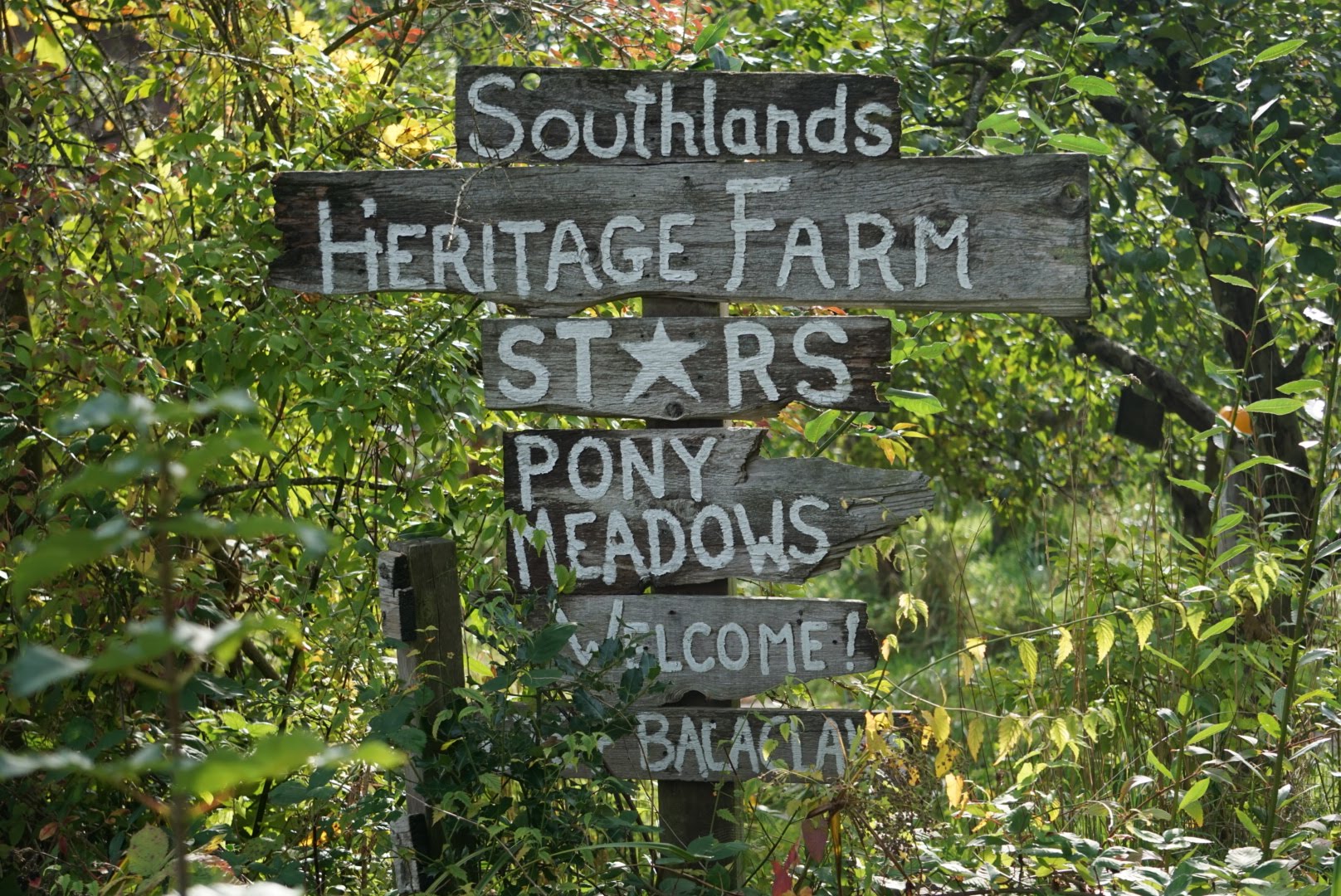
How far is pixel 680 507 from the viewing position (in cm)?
253

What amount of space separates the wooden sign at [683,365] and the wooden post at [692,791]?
0.21 feet

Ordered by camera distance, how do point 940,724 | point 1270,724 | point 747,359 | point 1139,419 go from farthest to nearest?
point 1139,419 → point 747,359 → point 1270,724 → point 940,724

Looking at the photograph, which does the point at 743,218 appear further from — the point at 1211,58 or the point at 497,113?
the point at 1211,58

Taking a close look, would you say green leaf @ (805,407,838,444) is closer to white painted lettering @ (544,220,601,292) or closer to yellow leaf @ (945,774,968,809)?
white painted lettering @ (544,220,601,292)

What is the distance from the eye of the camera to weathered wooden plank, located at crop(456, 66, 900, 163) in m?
2.46

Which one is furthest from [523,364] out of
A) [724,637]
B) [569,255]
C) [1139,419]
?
[1139,419]

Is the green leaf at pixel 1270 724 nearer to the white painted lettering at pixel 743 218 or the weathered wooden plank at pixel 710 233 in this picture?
the weathered wooden plank at pixel 710 233

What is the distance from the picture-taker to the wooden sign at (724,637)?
2486mm

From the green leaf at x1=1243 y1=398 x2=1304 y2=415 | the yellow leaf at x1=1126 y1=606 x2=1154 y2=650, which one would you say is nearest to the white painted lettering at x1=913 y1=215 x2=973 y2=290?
the green leaf at x1=1243 y1=398 x2=1304 y2=415

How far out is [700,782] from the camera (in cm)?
261

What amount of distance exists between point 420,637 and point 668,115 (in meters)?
1.11

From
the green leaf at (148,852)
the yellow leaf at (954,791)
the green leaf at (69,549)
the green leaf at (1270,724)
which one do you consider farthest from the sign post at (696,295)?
the green leaf at (69,549)

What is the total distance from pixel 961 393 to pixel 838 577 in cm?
398

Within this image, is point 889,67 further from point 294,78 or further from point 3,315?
point 3,315
